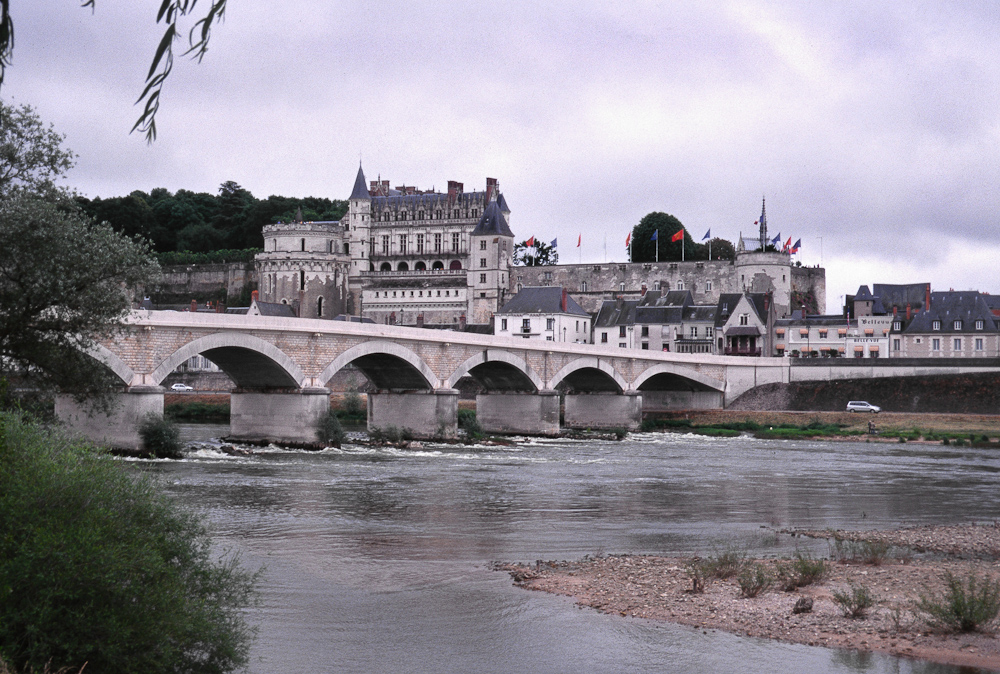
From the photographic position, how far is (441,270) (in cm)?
10356

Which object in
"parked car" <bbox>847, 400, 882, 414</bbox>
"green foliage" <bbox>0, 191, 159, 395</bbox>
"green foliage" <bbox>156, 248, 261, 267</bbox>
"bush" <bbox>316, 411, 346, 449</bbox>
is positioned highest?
"green foliage" <bbox>156, 248, 261, 267</bbox>

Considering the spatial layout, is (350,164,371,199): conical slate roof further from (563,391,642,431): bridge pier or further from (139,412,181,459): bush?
(139,412,181,459): bush

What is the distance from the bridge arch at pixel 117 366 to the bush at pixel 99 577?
21003 mm

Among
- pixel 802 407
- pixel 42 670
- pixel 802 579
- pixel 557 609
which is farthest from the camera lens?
pixel 802 407

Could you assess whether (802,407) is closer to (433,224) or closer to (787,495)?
(787,495)

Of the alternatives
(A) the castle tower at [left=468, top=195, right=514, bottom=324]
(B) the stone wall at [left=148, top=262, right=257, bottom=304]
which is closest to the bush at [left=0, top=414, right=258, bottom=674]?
(A) the castle tower at [left=468, top=195, right=514, bottom=324]

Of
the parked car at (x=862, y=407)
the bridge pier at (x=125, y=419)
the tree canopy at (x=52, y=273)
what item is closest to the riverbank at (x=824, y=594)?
the tree canopy at (x=52, y=273)

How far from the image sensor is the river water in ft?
35.6

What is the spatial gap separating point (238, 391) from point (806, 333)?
5022 cm

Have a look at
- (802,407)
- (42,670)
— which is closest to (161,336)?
(42,670)

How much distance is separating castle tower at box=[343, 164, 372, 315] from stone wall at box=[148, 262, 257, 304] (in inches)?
409

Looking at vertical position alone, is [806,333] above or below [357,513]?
above

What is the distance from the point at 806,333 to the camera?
253ft

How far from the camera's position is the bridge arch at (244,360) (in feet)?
104
